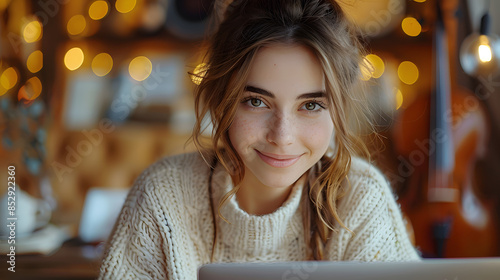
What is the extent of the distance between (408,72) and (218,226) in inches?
57.6

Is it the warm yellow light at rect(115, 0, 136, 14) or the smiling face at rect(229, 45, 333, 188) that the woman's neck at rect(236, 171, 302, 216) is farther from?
the warm yellow light at rect(115, 0, 136, 14)

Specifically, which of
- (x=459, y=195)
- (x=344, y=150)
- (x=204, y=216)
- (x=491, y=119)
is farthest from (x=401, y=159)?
(x=204, y=216)

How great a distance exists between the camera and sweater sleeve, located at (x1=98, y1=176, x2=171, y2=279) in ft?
3.17

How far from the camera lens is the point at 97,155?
7.09 ft

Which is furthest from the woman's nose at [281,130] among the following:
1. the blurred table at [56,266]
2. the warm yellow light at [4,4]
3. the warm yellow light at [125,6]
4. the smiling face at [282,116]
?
the warm yellow light at [4,4]

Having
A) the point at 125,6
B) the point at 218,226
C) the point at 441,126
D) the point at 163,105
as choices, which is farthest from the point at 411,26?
the point at 218,226

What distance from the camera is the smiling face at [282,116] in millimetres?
892

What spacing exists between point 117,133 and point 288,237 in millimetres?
1318

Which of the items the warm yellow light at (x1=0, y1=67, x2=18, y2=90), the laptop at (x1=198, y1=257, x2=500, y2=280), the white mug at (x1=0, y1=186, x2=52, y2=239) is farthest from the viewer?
the warm yellow light at (x1=0, y1=67, x2=18, y2=90)

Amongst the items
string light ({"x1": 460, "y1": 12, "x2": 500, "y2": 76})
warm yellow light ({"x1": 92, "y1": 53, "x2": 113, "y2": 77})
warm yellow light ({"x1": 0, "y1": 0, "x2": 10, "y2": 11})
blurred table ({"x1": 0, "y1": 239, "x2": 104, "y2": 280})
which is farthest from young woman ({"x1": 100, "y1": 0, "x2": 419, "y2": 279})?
warm yellow light ({"x1": 0, "y1": 0, "x2": 10, "y2": 11})

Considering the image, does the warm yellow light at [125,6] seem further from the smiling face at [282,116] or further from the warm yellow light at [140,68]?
the smiling face at [282,116]

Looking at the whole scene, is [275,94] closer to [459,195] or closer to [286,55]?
[286,55]

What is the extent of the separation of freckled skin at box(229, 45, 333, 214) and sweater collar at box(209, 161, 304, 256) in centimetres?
10

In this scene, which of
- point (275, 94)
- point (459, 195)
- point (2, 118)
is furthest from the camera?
point (459, 195)
